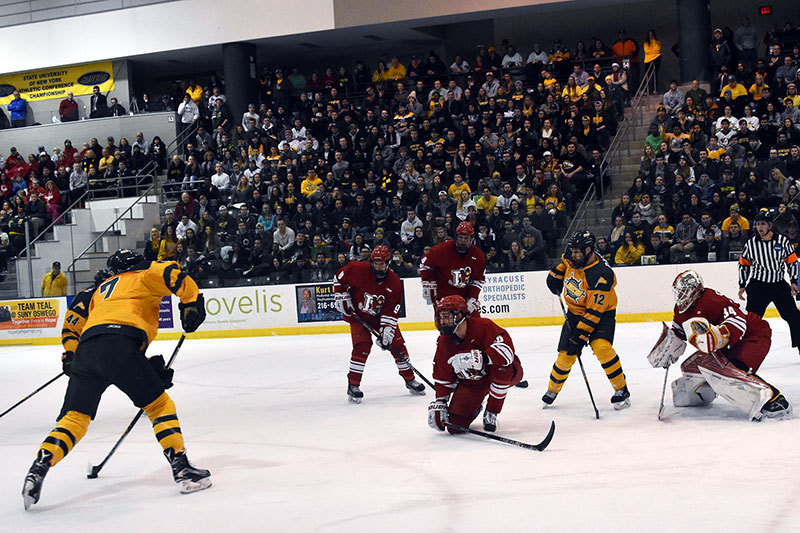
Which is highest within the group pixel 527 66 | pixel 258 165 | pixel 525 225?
pixel 527 66

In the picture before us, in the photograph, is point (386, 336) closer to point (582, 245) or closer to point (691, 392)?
point (582, 245)

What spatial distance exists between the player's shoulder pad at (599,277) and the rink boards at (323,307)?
556 cm

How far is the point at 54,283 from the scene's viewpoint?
45.2 ft

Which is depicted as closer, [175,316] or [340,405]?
[340,405]

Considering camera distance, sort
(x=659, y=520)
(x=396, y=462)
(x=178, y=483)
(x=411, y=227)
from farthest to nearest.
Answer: (x=411, y=227), (x=396, y=462), (x=178, y=483), (x=659, y=520)

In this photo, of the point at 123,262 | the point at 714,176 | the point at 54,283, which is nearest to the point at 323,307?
the point at 54,283

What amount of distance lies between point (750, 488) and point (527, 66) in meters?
13.3

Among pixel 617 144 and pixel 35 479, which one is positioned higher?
pixel 617 144

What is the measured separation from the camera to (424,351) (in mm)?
10008

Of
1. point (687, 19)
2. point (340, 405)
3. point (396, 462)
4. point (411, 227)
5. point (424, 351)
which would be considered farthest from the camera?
point (687, 19)

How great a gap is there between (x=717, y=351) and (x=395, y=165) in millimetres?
9554

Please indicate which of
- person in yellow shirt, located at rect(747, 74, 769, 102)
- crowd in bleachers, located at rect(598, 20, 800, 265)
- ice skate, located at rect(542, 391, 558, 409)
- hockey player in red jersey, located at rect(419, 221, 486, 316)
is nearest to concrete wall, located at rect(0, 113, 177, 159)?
crowd in bleachers, located at rect(598, 20, 800, 265)

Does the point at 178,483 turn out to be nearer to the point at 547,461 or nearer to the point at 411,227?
the point at 547,461

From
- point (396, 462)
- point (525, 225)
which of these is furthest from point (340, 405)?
point (525, 225)
